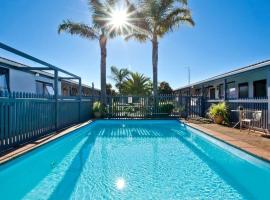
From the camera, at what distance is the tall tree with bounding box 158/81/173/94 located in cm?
4025

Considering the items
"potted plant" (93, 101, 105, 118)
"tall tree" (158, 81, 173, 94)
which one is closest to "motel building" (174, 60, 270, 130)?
"potted plant" (93, 101, 105, 118)

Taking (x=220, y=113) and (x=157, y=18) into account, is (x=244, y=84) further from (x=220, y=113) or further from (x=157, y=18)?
(x=157, y=18)

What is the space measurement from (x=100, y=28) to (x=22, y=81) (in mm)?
6514

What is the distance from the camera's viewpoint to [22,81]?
13758 millimetres

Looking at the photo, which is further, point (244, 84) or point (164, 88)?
point (164, 88)

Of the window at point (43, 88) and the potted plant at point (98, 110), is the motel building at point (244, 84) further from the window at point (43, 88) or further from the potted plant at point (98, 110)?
the window at point (43, 88)

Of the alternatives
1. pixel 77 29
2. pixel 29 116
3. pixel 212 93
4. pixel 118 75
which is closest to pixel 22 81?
pixel 77 29

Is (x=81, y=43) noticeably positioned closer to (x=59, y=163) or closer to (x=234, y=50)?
(x=234, y=50)

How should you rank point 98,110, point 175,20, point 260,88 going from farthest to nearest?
point 175,20, point 98,110, point 260,88

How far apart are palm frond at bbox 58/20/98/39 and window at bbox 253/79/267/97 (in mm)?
10786

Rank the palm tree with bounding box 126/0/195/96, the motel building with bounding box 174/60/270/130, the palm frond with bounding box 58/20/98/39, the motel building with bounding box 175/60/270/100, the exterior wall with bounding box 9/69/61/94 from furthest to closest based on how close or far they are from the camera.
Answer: the palm frond with bounding box 58/20/98/39, the palm tree with bounding box 126/0/195/96, the motel building with bounding box 175/60/270/100, the exterior wall with bounding box 9/69/61/94, the motel building with bounding box 174/60/270/130

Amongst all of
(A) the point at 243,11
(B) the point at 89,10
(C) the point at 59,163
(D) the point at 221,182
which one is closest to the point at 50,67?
(C) the point at 59,163

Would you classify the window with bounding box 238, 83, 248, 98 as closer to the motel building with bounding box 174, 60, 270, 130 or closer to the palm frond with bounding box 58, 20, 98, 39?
the motel building with bounding box 174, 60, 270, 130

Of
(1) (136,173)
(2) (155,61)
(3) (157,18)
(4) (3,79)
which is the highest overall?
(3) (157,18)
